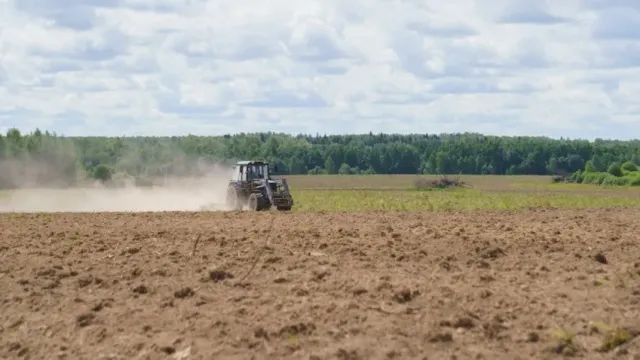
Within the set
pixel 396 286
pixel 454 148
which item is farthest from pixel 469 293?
pixel 454 148

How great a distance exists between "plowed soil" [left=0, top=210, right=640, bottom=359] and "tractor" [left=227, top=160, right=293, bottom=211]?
1556cm

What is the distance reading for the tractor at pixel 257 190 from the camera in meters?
37.6

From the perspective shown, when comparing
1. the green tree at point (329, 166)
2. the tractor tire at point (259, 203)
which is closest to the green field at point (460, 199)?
the tractor tire at point (259, 203)

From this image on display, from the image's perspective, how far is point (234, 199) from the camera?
132 feet

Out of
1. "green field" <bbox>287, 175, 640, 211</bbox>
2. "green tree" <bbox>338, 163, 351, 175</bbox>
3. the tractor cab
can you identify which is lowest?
"green tree" <bbox>338, 163, 351, 175</bbox>

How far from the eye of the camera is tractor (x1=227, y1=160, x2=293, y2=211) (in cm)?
3759

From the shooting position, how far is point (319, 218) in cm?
2966

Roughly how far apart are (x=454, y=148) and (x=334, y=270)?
5105 inches

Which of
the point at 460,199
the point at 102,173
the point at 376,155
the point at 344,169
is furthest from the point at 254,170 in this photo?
the point at 376,155

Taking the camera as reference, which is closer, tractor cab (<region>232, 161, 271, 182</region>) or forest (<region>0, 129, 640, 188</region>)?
tractor cab (<region>232, 161, 271, 182</region>)

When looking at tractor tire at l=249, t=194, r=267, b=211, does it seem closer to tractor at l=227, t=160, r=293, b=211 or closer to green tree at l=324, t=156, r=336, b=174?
tractor at l=227, t=160, r=293, b=211

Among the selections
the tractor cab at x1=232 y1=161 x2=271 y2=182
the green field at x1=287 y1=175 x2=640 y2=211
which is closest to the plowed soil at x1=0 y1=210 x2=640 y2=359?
the tractor cab at x1=232 y1=161 x2=271 y2=182

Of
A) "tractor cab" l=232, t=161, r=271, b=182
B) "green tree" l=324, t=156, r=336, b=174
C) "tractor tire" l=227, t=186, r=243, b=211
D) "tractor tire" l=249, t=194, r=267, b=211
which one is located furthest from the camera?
"green tree" l=324, t=156, r=336, b=174

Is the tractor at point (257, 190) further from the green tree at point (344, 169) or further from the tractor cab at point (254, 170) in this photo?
the green tree at point (344, 169)
